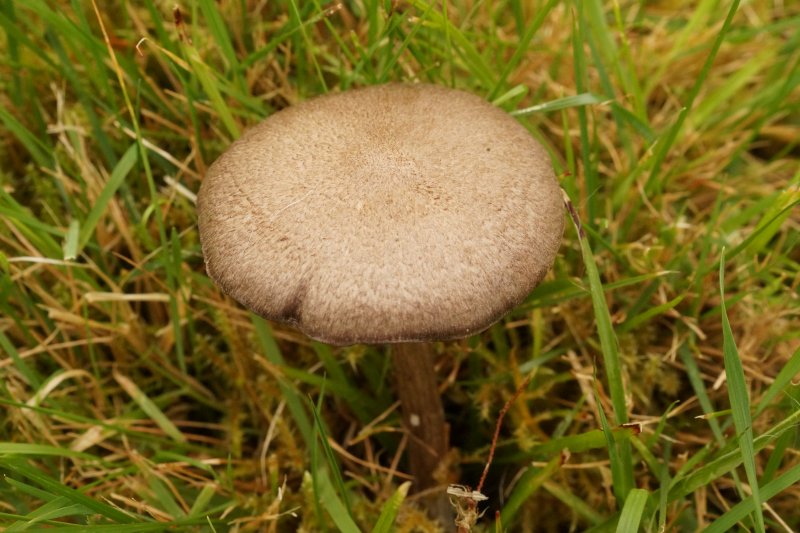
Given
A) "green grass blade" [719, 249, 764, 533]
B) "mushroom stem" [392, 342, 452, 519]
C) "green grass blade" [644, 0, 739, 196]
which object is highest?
"green grass blade" [644, 0, 739, 196]

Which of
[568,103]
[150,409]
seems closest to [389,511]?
[150,409]

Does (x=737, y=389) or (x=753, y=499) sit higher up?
(x=737, y=389)

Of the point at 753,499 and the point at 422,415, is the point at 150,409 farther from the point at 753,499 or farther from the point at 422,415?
the point at 753,499

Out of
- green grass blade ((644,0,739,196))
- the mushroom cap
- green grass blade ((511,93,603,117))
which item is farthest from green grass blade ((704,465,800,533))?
green grass blade ((511,93,603,117))

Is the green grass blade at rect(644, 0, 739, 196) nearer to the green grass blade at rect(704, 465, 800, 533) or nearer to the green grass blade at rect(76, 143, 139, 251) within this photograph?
the green grass blade at rect(704, 465, 800, 533)

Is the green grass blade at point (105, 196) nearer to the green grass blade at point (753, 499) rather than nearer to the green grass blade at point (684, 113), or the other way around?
the green grass blade at point (684, 113)

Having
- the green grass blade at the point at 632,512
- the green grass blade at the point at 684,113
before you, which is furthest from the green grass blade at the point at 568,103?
the green grass blade at the point at 632,512
